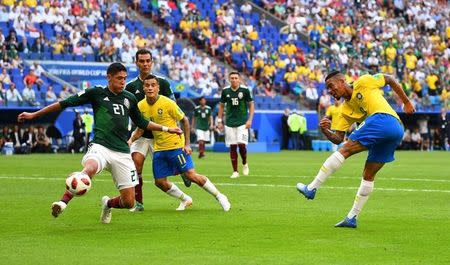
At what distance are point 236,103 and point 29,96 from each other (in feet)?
48.1

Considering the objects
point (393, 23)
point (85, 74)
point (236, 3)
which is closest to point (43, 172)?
point (85, 74)

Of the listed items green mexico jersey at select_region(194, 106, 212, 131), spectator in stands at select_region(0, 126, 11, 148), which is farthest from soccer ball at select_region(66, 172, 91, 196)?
spectator in stands at select_region(0, 126, 11, 148)

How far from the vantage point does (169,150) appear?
15.7m

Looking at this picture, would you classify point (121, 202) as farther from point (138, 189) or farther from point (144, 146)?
point (144, 146)

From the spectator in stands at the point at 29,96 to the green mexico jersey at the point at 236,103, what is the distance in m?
14.2

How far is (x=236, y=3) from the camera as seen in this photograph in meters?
52.5

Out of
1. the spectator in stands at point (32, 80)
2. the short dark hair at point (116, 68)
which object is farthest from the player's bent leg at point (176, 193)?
A: the spectator in stands at point (32, 80)

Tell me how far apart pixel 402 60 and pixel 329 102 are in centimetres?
1001

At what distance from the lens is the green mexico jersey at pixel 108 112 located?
13305 mm

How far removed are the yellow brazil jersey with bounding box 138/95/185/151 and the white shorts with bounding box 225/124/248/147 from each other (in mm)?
9873

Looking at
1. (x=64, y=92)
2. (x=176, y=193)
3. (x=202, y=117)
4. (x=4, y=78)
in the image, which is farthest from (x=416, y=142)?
(x=176, y=193)

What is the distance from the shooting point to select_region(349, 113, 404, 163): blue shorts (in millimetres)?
12758

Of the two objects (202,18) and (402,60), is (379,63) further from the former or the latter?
(202,18)

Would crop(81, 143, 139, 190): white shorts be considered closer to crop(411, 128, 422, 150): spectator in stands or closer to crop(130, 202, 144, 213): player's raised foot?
crop(130, 202, 144, 213): player's raised foot
